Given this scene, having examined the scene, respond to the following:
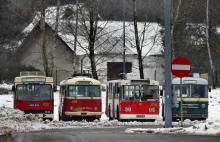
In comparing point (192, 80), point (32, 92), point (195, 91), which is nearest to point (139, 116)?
point (195, 91)

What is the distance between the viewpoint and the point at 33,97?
34.9 m

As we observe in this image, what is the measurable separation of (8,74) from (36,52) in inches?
338

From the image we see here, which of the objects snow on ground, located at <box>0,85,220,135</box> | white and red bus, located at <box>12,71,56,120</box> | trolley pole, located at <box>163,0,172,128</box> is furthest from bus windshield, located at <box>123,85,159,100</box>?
trolley pole, located at <box>163,0,172,128</box>

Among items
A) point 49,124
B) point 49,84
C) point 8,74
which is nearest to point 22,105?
point 49,84

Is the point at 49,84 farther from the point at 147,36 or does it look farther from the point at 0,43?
the point at 147,36

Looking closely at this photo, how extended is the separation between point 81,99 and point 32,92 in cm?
282

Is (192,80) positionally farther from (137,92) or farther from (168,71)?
(168,71)

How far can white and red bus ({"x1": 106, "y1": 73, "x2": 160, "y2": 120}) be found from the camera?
3459 centimetres

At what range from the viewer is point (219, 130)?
75.0 feet

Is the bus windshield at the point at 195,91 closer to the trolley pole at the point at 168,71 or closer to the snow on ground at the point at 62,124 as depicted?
the snow on ground at the point at 62,124

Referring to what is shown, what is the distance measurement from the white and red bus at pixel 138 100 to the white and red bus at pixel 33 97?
3.95 meters

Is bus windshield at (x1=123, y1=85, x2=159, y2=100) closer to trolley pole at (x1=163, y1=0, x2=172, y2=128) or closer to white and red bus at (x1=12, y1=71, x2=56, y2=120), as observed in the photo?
white and red bus at (x1=12, y1=71, x2=56, y2=120)

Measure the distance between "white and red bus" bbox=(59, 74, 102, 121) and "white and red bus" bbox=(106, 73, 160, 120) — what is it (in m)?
1.60

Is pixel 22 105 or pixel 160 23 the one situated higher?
pixel 160 23
